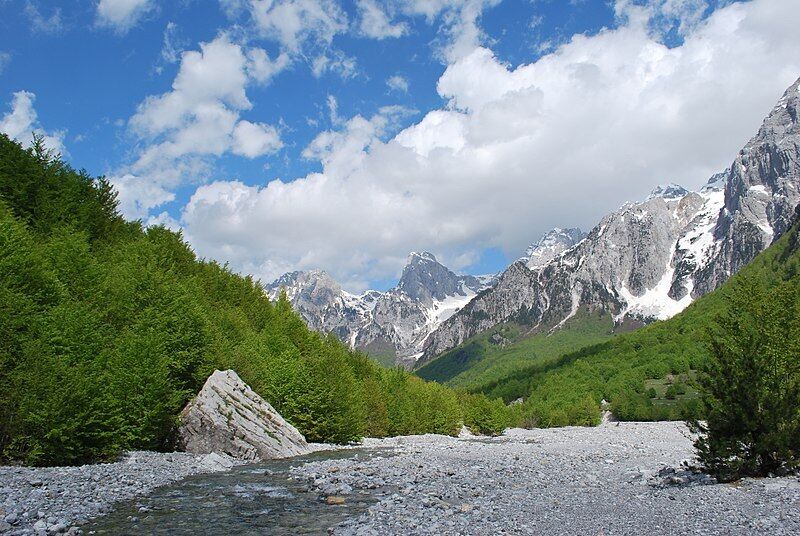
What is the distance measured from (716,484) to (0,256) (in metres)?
43.0

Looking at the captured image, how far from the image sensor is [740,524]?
50.6 feet

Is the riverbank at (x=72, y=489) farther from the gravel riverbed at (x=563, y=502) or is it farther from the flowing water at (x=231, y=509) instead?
the gravel riverbed at (x=563, y=502)

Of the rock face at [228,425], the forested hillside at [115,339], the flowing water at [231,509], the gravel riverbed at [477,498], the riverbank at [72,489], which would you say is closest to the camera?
the riverbank at [72,489]

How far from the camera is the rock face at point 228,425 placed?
37844 mm

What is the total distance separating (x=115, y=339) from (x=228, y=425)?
1047cm

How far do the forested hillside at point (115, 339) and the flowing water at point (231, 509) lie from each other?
289 inches

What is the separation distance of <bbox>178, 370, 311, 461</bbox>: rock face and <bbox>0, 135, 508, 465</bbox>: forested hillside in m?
1.54

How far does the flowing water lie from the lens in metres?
16.8

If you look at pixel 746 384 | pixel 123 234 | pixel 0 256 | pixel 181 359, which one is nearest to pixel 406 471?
pixel 746 384

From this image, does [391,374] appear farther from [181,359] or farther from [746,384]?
[746,384]

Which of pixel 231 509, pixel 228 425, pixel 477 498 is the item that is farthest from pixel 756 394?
pixel 228 425

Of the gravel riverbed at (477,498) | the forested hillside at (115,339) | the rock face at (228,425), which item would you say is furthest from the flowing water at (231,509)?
the rock face at (228,425)

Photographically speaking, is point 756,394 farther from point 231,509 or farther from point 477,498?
point 231,509

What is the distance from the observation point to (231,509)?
20.0 meters
